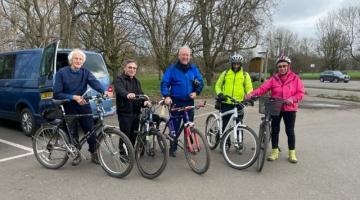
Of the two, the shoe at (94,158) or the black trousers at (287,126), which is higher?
the black trousers at (287,126)

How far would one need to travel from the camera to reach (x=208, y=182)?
4.77 meters

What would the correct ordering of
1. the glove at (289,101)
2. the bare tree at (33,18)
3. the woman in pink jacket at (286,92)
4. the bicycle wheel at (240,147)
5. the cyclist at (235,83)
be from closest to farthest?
the bicycle wheel at (240,147)
the glove at (289,101)
the woman in pink jacket at (286,92)
the cyclist at (235,83)
the bare tree at (33,18)

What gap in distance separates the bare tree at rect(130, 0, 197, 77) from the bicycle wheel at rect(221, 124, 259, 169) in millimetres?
15595

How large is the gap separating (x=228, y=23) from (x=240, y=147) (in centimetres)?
1735

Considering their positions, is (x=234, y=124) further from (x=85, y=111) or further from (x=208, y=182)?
(x=85, y=111)

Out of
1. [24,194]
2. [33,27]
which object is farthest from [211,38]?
[24,194]

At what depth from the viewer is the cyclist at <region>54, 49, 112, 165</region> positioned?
17.0 feet

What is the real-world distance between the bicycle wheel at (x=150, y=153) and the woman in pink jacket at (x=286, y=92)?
6.04ft

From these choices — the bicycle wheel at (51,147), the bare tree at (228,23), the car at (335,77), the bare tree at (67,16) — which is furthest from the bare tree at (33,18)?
the car at (335,77)

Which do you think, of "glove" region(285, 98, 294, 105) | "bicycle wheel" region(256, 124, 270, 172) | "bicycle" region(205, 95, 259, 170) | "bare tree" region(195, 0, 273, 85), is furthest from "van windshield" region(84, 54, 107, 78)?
"bare tree" region(195, 0, 273, 85)

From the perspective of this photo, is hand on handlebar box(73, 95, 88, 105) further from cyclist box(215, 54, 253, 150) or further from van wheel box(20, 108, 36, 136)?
van wheel box(20, 108, 36, 136)

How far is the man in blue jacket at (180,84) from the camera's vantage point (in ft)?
18.5

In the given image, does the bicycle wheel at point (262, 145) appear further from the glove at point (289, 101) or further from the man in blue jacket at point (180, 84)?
the man in blue jacket at point (180, 84)

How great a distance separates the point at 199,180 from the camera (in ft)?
15.9
